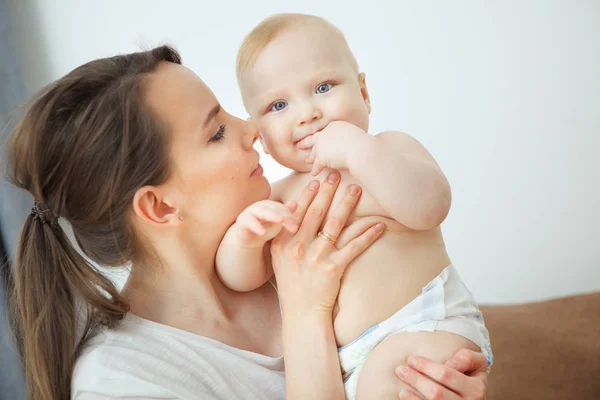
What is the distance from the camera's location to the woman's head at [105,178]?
108 cm

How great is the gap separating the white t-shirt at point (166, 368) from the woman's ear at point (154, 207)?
0.69 feet

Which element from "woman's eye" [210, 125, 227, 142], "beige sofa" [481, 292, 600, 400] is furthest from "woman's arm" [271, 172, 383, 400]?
"beige sofa" [481, 292, 600, 400]

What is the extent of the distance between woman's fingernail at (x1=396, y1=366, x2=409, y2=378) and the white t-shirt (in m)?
0.31

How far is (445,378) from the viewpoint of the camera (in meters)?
1.03

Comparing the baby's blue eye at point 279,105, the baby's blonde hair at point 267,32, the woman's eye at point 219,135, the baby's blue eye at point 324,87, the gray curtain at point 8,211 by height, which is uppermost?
the baby's blonde hair at point 267,32

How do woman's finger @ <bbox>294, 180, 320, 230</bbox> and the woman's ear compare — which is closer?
the woman's ear

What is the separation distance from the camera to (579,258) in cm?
254

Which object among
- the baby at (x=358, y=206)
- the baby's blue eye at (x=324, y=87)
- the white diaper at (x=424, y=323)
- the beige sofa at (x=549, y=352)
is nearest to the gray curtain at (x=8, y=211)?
the baby at (x=358, y=206)

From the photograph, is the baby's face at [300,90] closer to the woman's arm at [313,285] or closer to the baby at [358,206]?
the baby at [358,206]

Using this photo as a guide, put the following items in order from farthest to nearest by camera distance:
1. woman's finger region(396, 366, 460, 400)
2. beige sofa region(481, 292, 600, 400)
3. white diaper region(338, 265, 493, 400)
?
beige sofa region(481, 292, 600, 400) < white diaper region(338, 265, 493, 400) < woman's finger region(396, 366, 460, 400)

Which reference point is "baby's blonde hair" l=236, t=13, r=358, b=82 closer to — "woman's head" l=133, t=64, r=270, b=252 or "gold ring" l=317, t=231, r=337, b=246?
"woman's head" l=133, t=64, r=270, b=252

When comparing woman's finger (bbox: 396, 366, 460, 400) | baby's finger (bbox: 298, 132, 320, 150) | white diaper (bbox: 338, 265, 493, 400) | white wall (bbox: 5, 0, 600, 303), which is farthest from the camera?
white wall (bbox: 5, 0, 600, 303)

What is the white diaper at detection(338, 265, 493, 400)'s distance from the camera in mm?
1120

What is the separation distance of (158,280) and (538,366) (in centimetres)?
141
